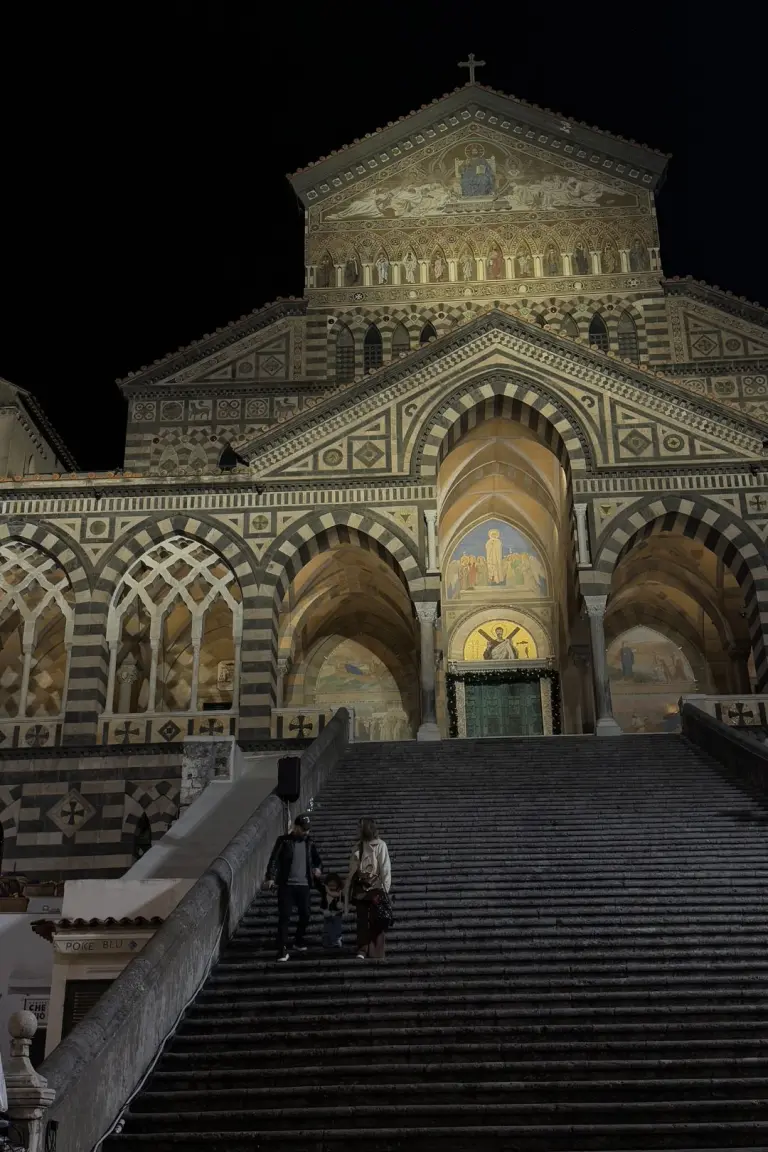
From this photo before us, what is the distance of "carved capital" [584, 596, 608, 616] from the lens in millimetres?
25062

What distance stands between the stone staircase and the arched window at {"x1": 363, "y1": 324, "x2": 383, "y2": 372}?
20692 mm

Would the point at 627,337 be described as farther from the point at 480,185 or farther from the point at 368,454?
the point at 368,454

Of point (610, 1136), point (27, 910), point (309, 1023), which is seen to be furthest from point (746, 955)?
point (27, 910)

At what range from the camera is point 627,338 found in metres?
33.8

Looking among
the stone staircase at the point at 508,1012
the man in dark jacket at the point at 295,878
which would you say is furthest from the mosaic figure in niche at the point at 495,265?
the man in dark jacket at the point at 295,878

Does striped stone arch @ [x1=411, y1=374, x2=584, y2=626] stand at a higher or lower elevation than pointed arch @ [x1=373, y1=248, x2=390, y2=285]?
lower

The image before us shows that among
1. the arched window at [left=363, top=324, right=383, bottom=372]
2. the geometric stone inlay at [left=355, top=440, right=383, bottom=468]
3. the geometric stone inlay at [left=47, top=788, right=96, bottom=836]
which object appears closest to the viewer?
the geometric stone inlay at [left=47, top=788, right=96, bottom=836]

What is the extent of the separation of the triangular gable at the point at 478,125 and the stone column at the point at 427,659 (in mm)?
16405

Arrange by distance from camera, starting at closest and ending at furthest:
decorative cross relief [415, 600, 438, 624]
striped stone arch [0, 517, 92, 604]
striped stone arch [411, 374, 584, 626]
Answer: decorative cross relief [415, 600, 438, 624]
striped stone arch [0, 517, 92, 604]
striped stone arch [411, 374, 584, 626]

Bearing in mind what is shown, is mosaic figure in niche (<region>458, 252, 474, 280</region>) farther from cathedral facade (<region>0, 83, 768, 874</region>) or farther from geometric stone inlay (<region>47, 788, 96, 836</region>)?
geometric stone inlay (<region>47, 788, 96, 836</region>)

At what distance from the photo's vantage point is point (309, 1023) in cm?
1012

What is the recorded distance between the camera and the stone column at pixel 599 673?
23953mm

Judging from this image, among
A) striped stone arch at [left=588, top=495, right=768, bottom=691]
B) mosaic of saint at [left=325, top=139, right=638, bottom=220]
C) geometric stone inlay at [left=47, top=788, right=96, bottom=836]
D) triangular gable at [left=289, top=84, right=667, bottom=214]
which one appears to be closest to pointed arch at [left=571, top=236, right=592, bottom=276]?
mosaic of saint at [left=325, top=139, right=638, bottom=220]

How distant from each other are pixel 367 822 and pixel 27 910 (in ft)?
24.7
